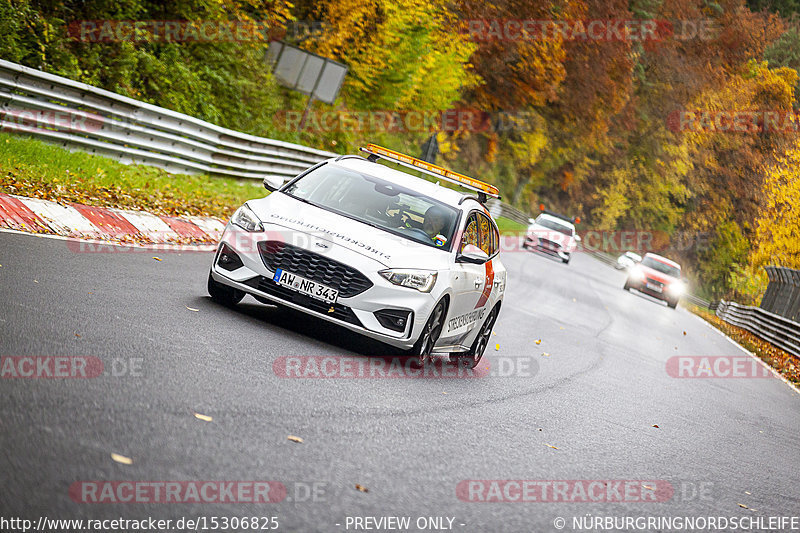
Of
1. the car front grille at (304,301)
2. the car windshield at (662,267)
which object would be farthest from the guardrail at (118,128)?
the car windshield at (662,267)

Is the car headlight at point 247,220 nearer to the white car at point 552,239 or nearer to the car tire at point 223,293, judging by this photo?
the car tire at point 223,293

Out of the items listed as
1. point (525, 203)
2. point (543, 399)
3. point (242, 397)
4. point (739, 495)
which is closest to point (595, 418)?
point (543, 399)

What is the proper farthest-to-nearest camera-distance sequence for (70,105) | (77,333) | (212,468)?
(70,105)
(77,333)
(212,468)

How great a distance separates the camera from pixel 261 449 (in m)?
5.85

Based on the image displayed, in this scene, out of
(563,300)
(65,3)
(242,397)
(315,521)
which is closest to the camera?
(315,521)

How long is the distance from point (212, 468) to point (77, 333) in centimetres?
262

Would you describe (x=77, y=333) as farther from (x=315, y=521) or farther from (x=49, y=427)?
(x=315, y=521)

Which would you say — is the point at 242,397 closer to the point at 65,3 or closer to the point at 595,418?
the point at 595,418

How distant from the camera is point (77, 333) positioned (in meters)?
7.46

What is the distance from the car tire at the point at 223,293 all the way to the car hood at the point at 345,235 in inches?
31.9

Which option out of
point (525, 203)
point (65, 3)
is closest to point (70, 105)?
point (65, 3)

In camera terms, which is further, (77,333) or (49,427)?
(77,333)

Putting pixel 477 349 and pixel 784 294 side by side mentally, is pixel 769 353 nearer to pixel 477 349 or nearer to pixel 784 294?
pixel 784 294

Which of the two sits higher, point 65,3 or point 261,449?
point 65,3
